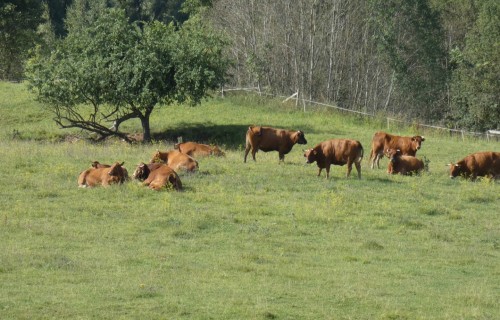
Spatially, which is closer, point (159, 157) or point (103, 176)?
point (103, 176)

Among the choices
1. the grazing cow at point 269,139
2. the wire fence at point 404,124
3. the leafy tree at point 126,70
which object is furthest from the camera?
the wire fence at point 404,124

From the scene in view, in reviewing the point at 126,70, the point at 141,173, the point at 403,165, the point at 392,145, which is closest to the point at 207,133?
the point at 126,70

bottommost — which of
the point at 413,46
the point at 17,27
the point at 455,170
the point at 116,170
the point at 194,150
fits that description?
the point at 455,170

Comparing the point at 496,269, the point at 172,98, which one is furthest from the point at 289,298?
the point at 172,98

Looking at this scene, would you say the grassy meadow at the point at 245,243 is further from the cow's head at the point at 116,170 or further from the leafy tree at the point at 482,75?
the leafy tree at the point at 482,75

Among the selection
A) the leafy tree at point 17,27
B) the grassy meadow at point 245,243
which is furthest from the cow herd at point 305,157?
the leafy tree at point 17,27

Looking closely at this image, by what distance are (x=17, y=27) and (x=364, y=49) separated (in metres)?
23.8

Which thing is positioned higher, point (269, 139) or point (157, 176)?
point (269, 139)

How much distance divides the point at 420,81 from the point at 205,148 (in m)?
36.0

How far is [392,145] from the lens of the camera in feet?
104

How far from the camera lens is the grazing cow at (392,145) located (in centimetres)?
3141

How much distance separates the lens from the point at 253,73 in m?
56.4

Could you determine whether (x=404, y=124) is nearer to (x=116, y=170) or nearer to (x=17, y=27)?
(x=116, y=170)

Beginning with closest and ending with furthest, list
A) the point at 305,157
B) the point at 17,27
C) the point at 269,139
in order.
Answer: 1. the point at 305,157
2. the point at 269,139
3. the point at 17,27
